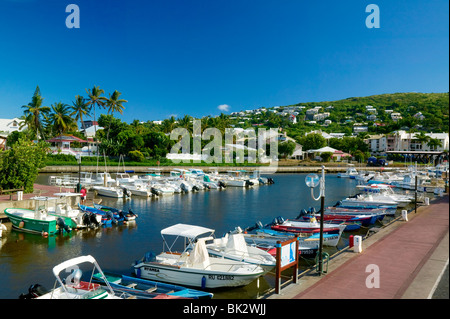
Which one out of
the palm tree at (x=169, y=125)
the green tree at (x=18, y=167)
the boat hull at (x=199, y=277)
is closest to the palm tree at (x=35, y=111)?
the palm tree at (x=169, y=125)

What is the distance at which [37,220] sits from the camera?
882 inches

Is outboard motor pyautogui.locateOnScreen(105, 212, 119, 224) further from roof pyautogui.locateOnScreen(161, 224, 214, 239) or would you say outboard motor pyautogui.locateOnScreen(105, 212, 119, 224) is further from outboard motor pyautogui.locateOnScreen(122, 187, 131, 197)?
outboard motor pyautogui.locateOnScreen(122, 187, 131, 197)

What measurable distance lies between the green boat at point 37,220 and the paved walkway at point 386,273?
55.4 ft

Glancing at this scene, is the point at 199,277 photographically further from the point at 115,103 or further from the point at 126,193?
the point at 115,103

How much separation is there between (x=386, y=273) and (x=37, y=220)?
20457mm

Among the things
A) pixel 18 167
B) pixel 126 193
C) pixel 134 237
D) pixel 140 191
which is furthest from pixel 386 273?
pixel 140 191

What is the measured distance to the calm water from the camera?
51.0 feet

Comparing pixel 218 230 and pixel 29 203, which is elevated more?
pixel 29 203

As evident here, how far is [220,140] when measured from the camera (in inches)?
3831

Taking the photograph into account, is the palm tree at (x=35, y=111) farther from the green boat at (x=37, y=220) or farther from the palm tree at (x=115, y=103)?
the green boat at (x=37, y=220)
